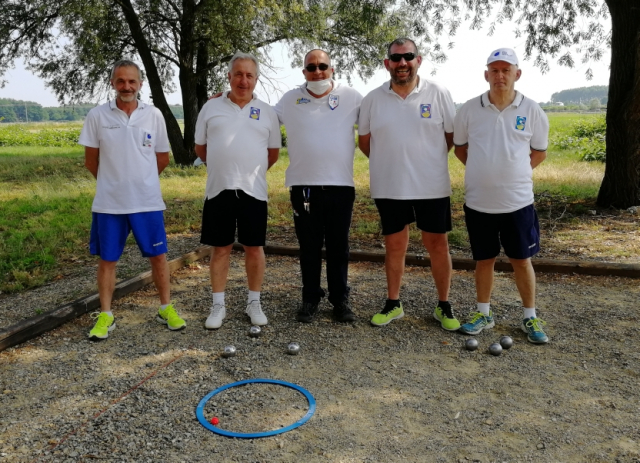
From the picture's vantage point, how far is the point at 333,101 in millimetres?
4293

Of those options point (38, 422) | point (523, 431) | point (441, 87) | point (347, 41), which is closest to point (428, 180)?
point (441, 87)

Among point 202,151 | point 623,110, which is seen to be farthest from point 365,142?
point 623,110

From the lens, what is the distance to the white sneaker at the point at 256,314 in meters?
4.63

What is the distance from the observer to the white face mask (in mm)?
4254

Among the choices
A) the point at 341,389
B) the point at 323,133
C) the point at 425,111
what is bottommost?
the point at 341,389

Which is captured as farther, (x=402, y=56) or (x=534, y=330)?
(x=534, y=330)

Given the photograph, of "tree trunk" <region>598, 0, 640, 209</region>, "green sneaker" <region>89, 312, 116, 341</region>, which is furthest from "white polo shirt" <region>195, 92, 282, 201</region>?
"tree trunk" <region>598, 0, 640, 209</region>

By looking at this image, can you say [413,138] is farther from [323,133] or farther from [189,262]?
[189,262]

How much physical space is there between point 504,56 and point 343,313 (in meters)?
2.30

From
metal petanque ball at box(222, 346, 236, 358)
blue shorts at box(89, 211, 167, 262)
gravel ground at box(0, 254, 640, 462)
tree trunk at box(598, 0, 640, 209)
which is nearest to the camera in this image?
gravel ground at box(0, 254, 640, 462)

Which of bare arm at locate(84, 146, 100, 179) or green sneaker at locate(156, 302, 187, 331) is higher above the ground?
bare arm at locate(84, 146, 100, 179)

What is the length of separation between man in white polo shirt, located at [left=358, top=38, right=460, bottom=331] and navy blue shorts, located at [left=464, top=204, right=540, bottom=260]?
0.24 meters

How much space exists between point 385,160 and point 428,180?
1.16 ft

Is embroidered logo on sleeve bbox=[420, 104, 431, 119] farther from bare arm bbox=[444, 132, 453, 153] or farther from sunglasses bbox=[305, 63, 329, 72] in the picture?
sunglasses bbox=[305, 63, 329, 72]
